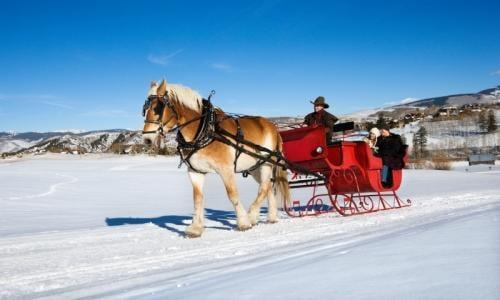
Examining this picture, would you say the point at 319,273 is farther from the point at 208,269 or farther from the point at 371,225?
the point at 371,225

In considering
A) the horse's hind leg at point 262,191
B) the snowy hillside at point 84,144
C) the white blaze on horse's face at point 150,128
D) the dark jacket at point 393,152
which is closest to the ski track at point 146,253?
the horse's hind leg at point 262,191

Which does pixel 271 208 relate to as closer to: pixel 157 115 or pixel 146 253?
pixel 157 115

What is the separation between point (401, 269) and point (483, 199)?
28.7 feet

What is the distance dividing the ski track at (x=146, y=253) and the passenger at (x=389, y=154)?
1921 mm

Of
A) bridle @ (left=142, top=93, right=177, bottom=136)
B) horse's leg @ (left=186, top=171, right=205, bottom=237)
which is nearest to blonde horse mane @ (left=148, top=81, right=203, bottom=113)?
bridle @ (left=142, top=93, right=177, bottom=136)

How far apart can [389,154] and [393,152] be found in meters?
0.10

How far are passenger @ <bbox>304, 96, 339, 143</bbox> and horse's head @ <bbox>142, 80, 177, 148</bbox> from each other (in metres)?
3.77

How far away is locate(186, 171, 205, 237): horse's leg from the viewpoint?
724 centimetres

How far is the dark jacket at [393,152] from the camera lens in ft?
34.5

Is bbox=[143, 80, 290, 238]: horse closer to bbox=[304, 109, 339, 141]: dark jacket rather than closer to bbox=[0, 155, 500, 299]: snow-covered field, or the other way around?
bbox=[0, 155, 500, 299]: snow-covered field

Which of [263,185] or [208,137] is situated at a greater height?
[208,137]

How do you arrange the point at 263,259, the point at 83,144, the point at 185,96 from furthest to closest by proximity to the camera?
the point at 83,144 < the point at 185,96 < the point at 263,259

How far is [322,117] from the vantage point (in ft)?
32.7

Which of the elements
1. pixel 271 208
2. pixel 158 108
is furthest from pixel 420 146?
pixel 158 108
